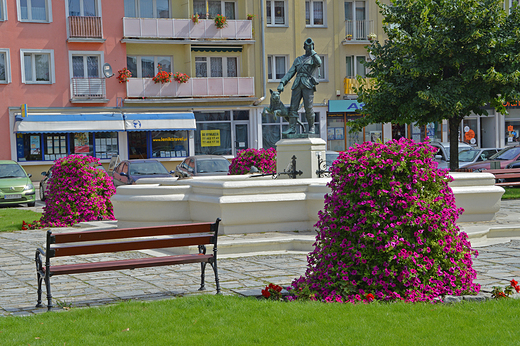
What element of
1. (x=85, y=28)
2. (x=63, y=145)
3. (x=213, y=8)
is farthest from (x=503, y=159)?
(x=85, y=28)

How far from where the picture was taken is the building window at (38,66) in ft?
104

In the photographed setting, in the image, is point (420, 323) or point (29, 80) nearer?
point (420, 323)

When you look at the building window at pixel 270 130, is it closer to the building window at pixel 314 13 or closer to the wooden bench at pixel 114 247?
the building window at pixel 314 13

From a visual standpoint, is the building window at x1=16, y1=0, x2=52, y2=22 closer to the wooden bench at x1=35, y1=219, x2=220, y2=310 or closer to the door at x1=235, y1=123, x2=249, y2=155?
the door at x1=235, y1=123, x2=249, y2=155

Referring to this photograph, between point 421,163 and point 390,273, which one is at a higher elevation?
point 421,163

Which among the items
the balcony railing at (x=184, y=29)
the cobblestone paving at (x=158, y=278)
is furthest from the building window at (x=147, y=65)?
the cobblestone paving at (x=158, y=278)

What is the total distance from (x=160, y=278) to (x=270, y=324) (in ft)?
9.57

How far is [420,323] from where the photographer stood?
5141mm

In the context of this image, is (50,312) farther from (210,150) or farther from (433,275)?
(210,150)

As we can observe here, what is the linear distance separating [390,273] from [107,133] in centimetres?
2857

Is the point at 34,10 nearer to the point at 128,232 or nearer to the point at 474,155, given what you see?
the point at 474,155

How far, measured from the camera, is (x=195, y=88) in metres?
34.0

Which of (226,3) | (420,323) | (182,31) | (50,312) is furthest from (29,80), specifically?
(420,323)

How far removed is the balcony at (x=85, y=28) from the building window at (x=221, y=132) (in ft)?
20.8
